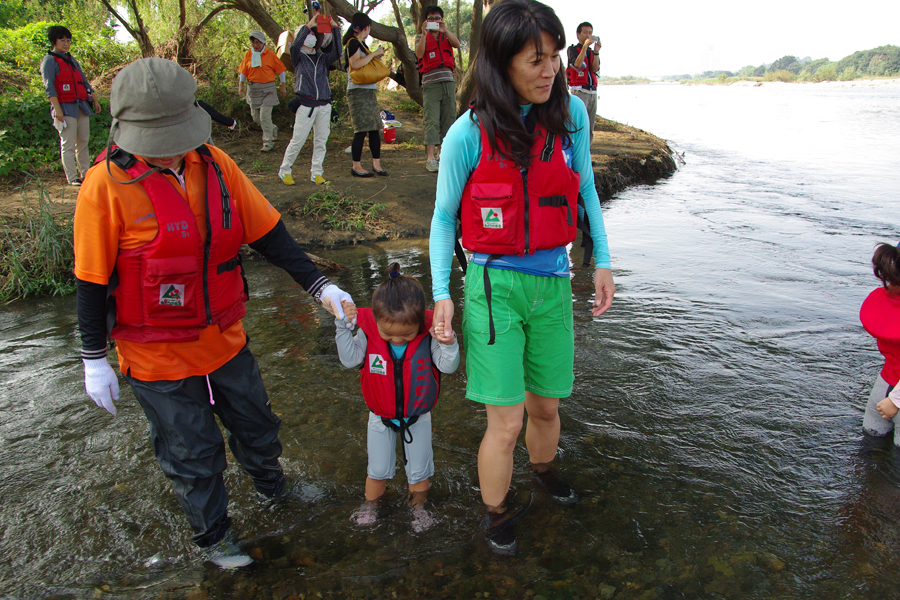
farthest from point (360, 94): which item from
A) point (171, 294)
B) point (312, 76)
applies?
point (171, 294)

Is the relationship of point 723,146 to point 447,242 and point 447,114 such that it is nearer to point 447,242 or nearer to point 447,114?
point 447,114

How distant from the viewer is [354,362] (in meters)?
2.79

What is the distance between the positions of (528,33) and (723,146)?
21542mm

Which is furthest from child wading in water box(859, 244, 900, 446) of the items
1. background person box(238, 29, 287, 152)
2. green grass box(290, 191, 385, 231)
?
background person box(238, 29, 287, 152)

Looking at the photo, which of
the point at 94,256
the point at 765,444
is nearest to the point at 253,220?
the point at 94,256

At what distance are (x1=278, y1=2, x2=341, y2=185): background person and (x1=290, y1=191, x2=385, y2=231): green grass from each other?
1019 mm

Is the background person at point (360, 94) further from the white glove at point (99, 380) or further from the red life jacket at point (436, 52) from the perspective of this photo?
the white glove at point (99, 380)

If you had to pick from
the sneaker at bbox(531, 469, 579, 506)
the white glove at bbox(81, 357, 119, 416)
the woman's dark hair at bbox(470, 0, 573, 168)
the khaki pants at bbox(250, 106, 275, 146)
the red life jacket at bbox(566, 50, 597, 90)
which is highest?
the red life jacket at bbox(566, 50, 597, 90)

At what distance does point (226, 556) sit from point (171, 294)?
1321mm

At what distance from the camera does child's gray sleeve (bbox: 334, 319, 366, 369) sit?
269cm

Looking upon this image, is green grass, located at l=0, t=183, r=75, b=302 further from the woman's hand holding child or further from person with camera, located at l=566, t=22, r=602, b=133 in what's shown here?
person with camera, located at l=566, t=22, r=602, b=133

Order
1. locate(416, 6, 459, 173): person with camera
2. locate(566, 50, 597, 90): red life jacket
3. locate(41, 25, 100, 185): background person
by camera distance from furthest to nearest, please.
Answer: locate(566, 50, 597, 90): red life jacket
locate(416, 6, 459, 173): person with camera
locate(41, 25, 100, 185): background person

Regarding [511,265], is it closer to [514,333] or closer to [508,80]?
[514,333]

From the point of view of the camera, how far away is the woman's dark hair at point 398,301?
2.71 metres
